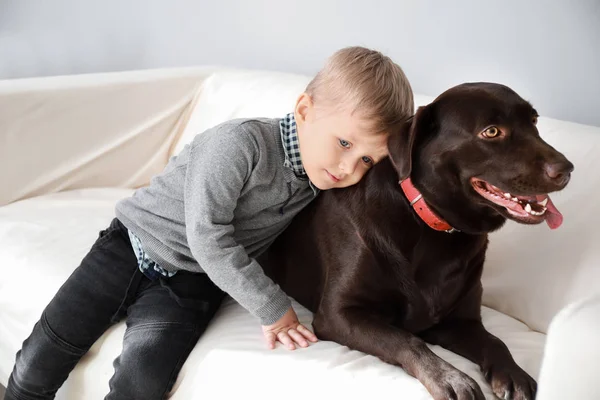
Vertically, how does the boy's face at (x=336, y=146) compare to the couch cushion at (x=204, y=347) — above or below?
above

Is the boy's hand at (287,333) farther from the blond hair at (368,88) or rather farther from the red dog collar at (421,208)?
the blond hair at (368,88)

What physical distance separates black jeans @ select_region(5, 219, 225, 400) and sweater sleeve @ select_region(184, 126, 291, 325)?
15 cm

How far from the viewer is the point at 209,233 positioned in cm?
150

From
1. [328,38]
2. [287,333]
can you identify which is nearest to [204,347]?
[287,333]

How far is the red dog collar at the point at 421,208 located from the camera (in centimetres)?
140

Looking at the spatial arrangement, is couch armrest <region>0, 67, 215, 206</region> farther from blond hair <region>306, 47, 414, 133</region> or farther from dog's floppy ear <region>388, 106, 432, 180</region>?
dog's floppy ear <region>388, 106, 432, 180</region>

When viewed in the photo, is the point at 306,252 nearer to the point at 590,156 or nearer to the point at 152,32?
the point at 590,156

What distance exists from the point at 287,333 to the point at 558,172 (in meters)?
0.66

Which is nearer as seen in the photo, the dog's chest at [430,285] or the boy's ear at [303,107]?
the dog's chest at [430,285]

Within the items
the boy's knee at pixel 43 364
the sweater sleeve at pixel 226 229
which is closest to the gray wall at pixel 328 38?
the sweater sleeve at pixel 226 229

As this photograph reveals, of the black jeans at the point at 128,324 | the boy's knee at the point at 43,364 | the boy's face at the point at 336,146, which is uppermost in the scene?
the boy's face at the point at 336,146

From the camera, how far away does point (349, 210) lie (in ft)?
5.00

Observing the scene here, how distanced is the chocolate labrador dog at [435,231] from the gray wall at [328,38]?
71cm

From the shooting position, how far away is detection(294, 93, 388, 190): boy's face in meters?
1.47
